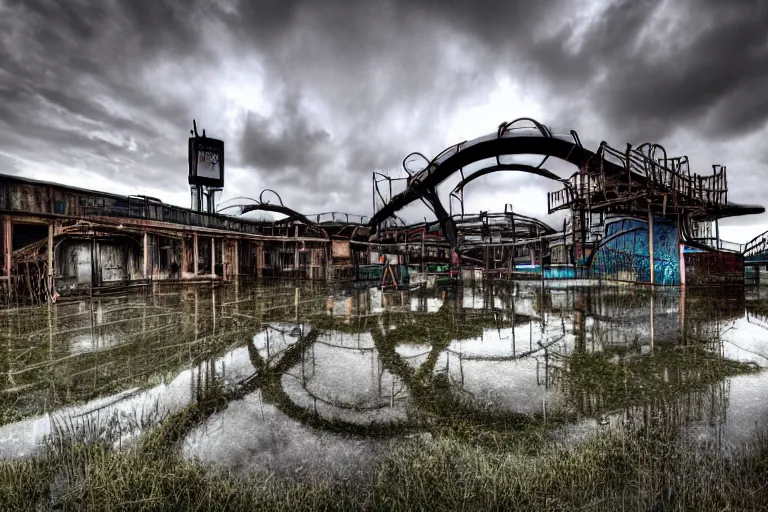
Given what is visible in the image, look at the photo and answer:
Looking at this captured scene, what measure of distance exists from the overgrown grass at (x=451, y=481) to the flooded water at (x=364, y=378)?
7.3 inches

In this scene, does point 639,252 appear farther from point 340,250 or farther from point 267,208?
point 267,208

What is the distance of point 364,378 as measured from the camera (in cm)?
376

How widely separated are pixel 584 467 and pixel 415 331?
3.99 meters

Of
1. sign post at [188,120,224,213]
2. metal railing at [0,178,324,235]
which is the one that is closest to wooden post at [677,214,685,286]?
metal railing at [0,178,324,235]

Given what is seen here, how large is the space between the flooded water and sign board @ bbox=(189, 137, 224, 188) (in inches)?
1172

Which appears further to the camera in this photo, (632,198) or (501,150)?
(501,150)

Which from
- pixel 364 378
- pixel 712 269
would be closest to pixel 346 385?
pixel 364 378

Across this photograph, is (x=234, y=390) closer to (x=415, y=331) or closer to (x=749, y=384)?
(x=415, y=331)

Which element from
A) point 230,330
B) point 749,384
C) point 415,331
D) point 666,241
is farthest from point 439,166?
point 749,384

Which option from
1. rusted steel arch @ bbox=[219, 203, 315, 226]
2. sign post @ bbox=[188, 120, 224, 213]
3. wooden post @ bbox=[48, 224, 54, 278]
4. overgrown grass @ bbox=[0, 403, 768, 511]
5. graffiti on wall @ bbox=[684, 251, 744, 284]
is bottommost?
overgrown grass @ bbox=[0, 403, 768, 511]

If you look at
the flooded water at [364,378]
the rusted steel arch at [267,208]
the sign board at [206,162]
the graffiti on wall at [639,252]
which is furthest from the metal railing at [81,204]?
the graffiti on wall at [639,252]

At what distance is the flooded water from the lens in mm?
2576

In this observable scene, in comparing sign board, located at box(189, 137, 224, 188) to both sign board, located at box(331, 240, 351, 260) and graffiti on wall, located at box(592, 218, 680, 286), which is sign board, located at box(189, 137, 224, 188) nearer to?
sign board, located at box(331, 240, 351, 260)

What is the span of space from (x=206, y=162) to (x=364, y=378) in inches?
1463
